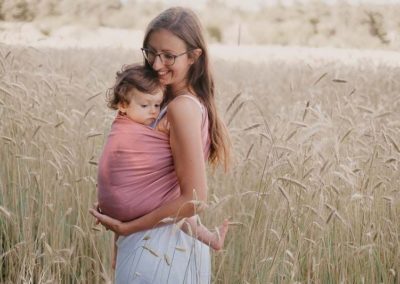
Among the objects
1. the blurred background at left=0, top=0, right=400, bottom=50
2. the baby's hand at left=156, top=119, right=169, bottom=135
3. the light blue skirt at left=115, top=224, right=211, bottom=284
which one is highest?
the baby's hand at left=156, top=119, right=169, bottom=135

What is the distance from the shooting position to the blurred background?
27.1 meters

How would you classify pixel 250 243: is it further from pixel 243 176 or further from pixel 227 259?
pixel 243 176

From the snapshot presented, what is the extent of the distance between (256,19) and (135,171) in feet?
97.4

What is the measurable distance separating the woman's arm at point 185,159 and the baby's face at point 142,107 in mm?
88

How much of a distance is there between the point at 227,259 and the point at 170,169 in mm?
1101

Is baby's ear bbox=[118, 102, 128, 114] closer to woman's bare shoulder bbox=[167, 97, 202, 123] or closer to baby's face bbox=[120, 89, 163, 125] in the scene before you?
baby's face bbox=[120, 89, 163, 125]

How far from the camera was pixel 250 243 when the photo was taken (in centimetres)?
296

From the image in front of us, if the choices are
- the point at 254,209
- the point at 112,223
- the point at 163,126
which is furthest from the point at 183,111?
the point at 254,209

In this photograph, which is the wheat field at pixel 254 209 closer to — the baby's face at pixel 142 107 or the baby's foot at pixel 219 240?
the baby's foot at pixel 219 240

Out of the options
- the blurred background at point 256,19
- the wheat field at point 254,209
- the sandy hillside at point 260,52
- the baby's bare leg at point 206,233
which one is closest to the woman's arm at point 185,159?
the baby's bare leg at point 206,233

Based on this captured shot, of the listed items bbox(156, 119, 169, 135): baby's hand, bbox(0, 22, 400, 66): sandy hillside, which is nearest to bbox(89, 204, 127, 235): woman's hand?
bbox(156, 119, 169, 135): baby's hand

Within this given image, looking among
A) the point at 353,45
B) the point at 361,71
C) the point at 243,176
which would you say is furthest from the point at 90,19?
the point at 243,176

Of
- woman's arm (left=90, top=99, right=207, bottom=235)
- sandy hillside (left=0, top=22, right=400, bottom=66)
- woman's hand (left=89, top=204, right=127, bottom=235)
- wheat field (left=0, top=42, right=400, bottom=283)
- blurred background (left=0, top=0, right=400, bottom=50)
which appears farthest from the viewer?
blurred background (left=0, top=0, right=400, bottom=50)

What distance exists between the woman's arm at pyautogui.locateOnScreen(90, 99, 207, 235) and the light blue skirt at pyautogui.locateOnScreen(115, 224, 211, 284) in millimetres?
63
